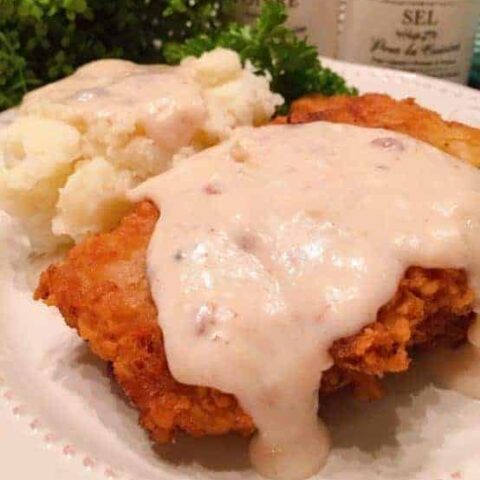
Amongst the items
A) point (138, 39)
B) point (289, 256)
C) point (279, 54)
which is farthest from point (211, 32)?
point (289, 256)

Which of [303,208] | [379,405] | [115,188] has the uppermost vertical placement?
[303,208]

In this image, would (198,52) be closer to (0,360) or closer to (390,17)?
(390,17)

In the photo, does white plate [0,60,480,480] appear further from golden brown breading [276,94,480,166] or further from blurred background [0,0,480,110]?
blurred background [0,0,480,110]

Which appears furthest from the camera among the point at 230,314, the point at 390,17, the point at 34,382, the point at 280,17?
the point at 390,17

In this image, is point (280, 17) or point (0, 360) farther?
point (280, 17)

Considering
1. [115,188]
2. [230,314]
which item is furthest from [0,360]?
[230,314]

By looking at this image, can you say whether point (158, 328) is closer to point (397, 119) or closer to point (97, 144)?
point (97, 144)

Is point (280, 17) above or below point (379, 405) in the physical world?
above

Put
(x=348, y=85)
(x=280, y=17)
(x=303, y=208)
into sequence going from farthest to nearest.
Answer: (x=348, y=85) → (x=280, y=17) → (x=303, y=208)
